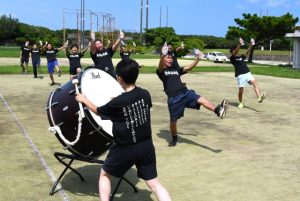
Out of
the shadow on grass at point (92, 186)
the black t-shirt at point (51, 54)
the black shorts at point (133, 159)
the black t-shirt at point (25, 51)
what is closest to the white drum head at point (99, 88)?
the black shorts at point (133, 159)

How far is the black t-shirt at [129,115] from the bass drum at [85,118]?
1.98 feet

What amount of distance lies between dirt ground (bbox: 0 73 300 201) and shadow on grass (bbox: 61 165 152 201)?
0.04 feet

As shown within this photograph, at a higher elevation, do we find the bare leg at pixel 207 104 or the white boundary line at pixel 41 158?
the bare leg at pixel 207 104

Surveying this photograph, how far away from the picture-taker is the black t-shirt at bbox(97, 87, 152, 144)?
13.9 feet

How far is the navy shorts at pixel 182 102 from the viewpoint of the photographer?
7891mm

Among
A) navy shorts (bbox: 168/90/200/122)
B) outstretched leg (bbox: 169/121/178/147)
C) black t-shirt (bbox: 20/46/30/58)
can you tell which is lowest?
outstretched leg (bbox: 169/121/178/147)

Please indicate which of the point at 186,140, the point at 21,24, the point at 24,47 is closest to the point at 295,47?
the point at 24,47

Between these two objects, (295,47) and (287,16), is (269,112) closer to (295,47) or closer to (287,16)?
(295,47)

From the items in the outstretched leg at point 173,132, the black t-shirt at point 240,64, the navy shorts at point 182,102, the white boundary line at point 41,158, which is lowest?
the white boundary line at point 41,158

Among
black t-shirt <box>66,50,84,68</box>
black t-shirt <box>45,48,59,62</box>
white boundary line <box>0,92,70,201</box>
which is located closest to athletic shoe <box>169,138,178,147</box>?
white boundary line <box>0,92,70,201</box>

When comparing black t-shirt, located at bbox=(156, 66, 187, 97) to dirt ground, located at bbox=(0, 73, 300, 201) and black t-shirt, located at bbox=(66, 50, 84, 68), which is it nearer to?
dirt ground, located at bbox=(0, 73, 300, 201)

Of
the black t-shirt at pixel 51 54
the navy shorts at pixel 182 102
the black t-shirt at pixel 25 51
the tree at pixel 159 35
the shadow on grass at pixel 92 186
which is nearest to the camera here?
the shadow on grass at pixel 92 186

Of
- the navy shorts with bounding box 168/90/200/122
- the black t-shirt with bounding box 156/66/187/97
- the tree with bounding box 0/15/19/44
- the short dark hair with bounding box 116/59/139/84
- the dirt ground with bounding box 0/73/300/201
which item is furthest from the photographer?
the tree with bounding box 0/15/19/44

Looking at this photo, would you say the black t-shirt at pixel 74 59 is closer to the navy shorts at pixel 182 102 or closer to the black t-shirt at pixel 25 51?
the navy shorts at pixel 182 102
